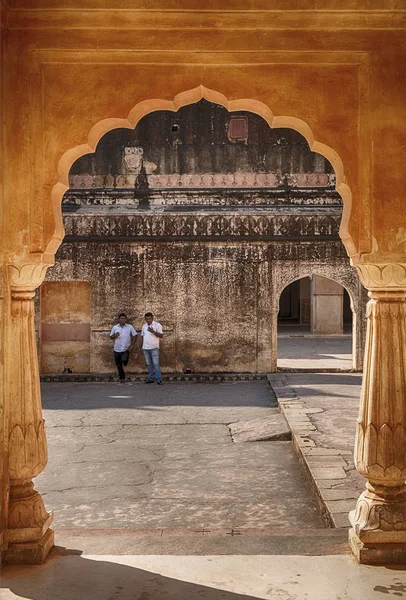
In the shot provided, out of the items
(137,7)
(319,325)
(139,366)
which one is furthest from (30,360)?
(319,325)

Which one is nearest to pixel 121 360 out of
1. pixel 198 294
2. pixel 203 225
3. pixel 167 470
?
pixel 198 294

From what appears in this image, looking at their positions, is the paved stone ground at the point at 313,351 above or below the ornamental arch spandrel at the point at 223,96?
below

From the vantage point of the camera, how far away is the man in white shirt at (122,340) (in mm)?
11742

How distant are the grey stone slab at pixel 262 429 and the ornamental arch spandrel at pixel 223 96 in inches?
164

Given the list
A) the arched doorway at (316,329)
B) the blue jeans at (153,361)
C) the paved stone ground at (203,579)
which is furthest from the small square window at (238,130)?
the paved stone ground at (203,579)

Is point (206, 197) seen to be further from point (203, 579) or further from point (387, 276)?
point (203, 579)

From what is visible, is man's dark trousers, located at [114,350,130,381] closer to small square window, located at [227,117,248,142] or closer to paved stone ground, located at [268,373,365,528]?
paved stone ground, located at [268,373,365,528]

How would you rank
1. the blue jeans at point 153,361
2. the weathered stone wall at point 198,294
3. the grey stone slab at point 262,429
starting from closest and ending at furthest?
the grey stone slab at point 262,429 < the blue jeans at point 153,361 < the weathered stone wall at point 198,294

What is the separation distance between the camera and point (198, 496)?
18.9ft

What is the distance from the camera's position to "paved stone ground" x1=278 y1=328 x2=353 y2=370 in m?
13.4

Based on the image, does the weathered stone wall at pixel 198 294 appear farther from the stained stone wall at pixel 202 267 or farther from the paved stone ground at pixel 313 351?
the paved stone ground at pixel 313 351

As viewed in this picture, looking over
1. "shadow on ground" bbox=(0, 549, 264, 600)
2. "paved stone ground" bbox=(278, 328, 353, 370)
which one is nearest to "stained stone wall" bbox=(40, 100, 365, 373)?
"paved stone ground" bbox=(278, 328, 353, 370)

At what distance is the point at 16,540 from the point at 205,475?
3.12 m

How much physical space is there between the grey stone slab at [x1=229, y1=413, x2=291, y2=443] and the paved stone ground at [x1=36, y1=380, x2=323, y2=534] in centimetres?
13
